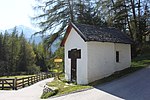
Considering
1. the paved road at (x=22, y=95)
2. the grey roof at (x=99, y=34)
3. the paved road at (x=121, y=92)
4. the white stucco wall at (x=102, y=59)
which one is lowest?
the paved road at (x=22, y=95)

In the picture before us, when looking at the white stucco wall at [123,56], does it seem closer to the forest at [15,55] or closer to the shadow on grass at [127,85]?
the shadow on grass at [127,85]

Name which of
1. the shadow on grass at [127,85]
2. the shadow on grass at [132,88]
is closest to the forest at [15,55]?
the shadow on grass at [127,85]

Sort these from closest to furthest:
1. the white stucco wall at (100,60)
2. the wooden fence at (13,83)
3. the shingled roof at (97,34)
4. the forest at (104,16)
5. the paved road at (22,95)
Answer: the paved road at (22,95)
the white stucco wall at (100,60)
the shingled roof at (97,34)
the wooden fence at (13,83)
the forest at (104,16)

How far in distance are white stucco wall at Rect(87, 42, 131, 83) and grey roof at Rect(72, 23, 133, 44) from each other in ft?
1.33

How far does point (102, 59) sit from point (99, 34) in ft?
7.30

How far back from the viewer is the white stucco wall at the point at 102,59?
68.4 ft

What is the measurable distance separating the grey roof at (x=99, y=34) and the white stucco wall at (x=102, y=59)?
0.41 metres

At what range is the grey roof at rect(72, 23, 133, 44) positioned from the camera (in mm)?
21156

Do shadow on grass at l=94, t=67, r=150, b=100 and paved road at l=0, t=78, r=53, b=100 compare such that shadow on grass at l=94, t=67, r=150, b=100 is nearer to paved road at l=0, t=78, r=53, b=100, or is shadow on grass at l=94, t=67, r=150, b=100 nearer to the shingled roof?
the shingled roof

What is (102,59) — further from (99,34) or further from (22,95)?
(22,95)

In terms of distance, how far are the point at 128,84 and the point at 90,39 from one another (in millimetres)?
4870

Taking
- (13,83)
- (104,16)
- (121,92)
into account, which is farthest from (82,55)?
(104,16)

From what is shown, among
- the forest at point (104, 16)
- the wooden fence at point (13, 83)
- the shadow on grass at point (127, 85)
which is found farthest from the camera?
the forest at point (104, 16)

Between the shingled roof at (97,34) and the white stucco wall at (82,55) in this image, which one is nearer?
the white stucco wall at (82,55)
